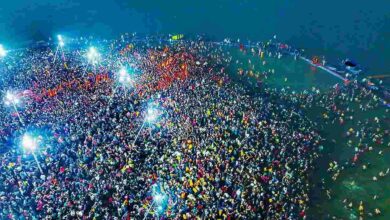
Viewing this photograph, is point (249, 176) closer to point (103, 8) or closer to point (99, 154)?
point (99, 154)

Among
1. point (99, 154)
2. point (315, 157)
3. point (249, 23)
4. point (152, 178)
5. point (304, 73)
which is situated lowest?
point (152, 178)

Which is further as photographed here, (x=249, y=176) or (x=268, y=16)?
(x=268, y=16)

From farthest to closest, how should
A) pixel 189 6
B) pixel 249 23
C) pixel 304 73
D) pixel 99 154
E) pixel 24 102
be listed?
pixel 189 6
pixel 249 23
pixel 304 73
pixel 24 102
pixel 99 154

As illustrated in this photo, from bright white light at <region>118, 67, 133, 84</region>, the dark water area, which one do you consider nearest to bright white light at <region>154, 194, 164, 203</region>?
bright white light at <region>118, 67, 133, 84</region>

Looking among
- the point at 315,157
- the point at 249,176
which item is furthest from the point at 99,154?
the point at 315,157

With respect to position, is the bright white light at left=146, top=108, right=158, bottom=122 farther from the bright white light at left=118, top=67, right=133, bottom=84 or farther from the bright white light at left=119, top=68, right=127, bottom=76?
the bright white light at left=119, top=68, right=127, bottom=76

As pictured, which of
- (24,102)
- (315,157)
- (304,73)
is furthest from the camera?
(304,73)
